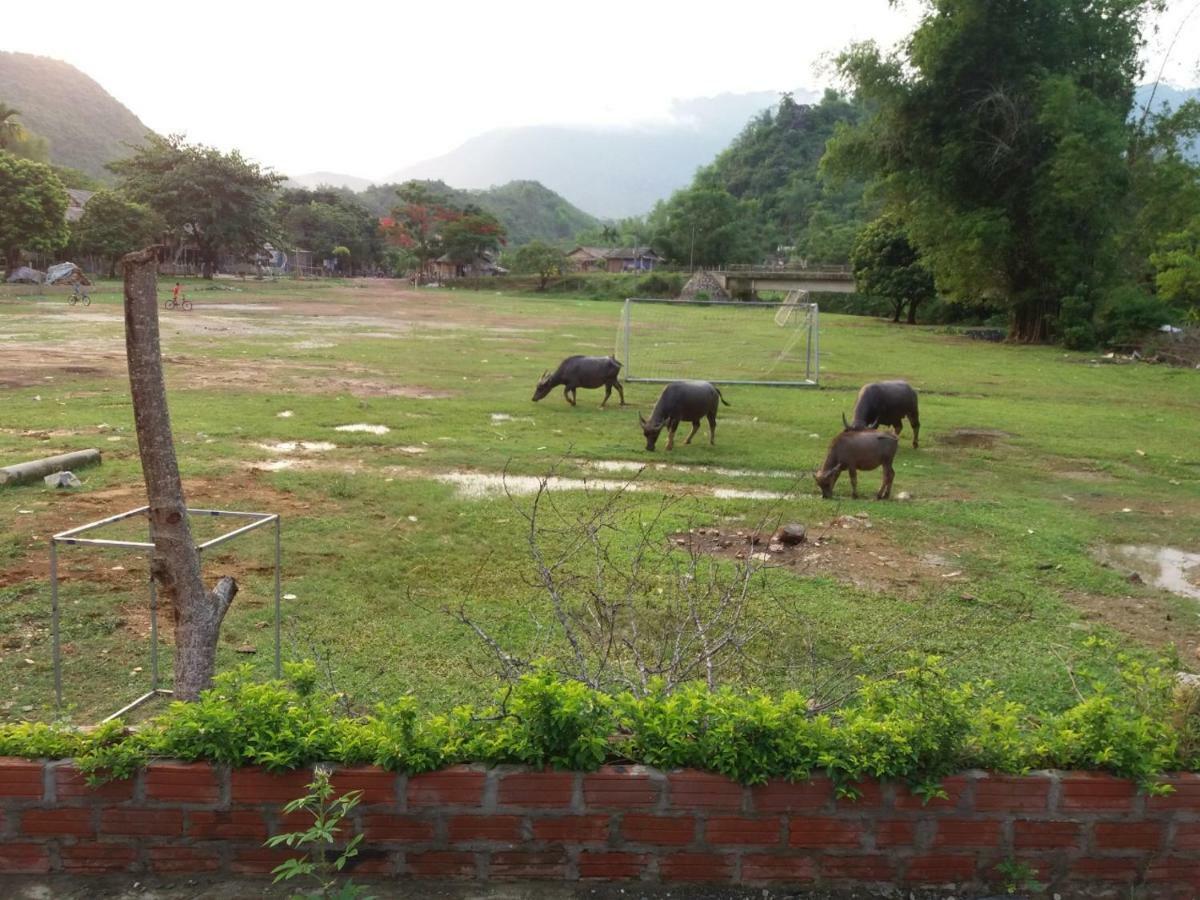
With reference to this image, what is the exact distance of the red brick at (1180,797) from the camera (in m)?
3.41

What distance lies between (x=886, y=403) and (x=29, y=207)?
4640cm

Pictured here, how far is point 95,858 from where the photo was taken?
3326 millimetres

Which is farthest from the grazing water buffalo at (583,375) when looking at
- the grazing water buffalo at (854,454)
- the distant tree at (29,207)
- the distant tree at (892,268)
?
the distant tree at (29,207)

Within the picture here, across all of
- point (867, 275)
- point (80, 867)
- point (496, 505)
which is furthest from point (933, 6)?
point (80, 867)

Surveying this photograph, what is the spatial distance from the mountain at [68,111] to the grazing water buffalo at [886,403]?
444 feet

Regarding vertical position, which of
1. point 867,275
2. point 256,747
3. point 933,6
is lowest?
point 256,747

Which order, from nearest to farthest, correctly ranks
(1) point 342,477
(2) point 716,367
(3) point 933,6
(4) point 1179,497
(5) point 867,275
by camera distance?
(1) point 342,477 < (4) point 1179,497 < (2) point 716,367 < (3) point 933,6 < (5) point 867,275

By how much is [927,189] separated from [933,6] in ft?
22.1

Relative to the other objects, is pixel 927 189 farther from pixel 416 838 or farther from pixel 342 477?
pixel 416 838

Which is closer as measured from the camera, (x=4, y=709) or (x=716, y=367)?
(x=4, y=709)

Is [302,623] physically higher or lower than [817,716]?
lower

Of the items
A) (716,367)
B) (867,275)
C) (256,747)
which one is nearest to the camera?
(256,747)

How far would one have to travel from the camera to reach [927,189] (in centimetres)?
3609

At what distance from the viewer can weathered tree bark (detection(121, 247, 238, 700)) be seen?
12.4ft
